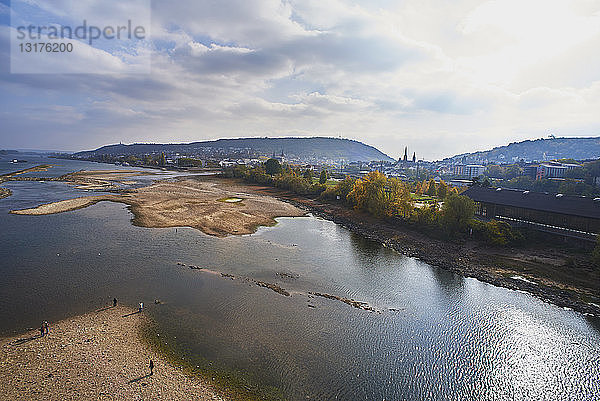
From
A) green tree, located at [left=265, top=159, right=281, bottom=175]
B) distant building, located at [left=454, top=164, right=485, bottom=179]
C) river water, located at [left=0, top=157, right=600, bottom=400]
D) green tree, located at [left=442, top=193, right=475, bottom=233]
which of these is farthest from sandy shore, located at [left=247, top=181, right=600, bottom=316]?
distant building, located at [left=454, top=164, right=485, bottom=179]

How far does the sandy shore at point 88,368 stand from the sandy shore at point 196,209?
19887 mm

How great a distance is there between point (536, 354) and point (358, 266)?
13.9 metres

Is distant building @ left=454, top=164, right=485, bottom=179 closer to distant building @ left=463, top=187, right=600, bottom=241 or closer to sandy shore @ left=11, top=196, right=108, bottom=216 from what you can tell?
distant building @ left=463, top=187, right=600, bottom=241

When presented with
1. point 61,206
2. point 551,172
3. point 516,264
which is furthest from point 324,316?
point 551,172

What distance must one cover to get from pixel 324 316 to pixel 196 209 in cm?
3459

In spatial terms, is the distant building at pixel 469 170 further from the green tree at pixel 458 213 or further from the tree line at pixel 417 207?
the green tree at pixel 458 213

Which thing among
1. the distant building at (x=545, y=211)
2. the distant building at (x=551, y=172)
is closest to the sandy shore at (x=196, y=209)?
the distant building at (x=545, y=211)

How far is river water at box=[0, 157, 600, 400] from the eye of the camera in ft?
46.7

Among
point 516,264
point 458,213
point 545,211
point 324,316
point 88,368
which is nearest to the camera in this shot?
point 88,368

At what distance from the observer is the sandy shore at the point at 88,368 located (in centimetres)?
1221

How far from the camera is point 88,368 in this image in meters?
13.5

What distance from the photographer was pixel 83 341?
15.4 metres

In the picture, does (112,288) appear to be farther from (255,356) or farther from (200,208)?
(200,208)

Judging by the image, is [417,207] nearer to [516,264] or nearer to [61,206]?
[516,264]
